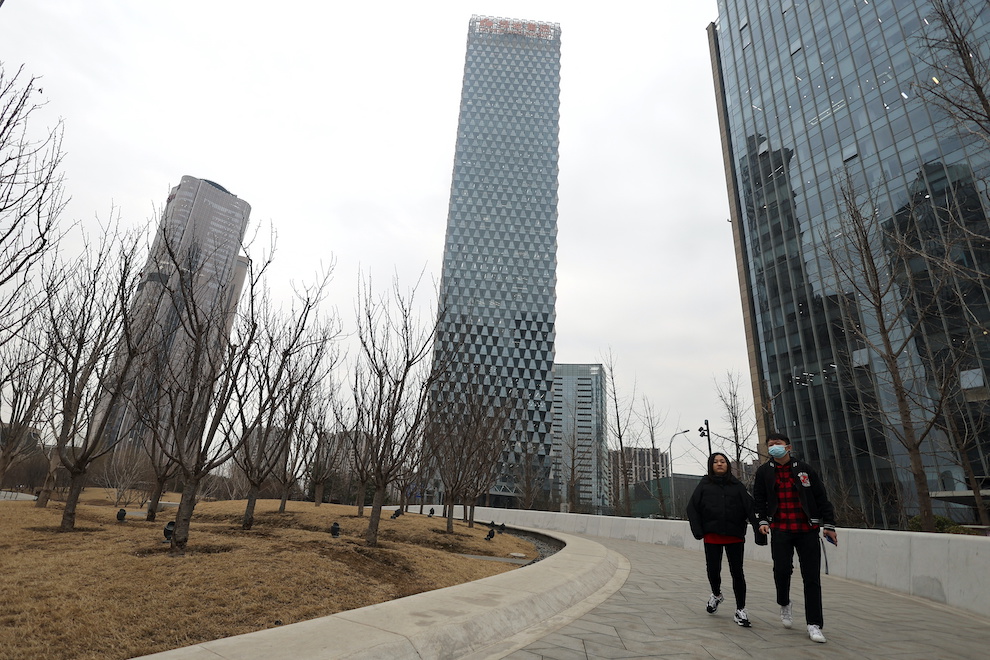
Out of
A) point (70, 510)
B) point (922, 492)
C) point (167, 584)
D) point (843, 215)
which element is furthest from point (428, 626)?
point (843, 215)

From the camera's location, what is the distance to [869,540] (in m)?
8.89

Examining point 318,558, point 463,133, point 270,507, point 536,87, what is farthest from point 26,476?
point 536,87

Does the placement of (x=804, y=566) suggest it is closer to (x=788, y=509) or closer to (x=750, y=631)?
(x=788, y=509)

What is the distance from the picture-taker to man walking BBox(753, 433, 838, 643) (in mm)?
4742

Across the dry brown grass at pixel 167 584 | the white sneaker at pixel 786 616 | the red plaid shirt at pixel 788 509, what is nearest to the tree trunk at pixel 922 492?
the red plaid shirt at pixel 788 509

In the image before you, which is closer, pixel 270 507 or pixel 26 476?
pixel 270 507

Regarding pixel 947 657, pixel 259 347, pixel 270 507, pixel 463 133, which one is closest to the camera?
pixel 947 657

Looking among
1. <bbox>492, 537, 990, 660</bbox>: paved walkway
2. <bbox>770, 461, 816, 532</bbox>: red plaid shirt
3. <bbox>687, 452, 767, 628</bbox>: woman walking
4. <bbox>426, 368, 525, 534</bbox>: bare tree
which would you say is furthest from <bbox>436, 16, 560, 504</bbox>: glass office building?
<bbox>770, 461, 816, 532</bbox>: red plaid shirt

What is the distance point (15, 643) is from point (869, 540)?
38.9 feet

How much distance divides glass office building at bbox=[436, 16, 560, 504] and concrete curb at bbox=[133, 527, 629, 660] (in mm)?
73738

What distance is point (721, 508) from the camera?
5.31 m

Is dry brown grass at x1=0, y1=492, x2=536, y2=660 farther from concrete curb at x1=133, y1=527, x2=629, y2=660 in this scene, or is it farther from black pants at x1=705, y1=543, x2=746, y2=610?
black pants at x1=705, y1=543, x2=746, y2=610

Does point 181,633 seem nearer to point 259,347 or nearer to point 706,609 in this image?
point 706,609

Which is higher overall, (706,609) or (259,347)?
(259,347)
